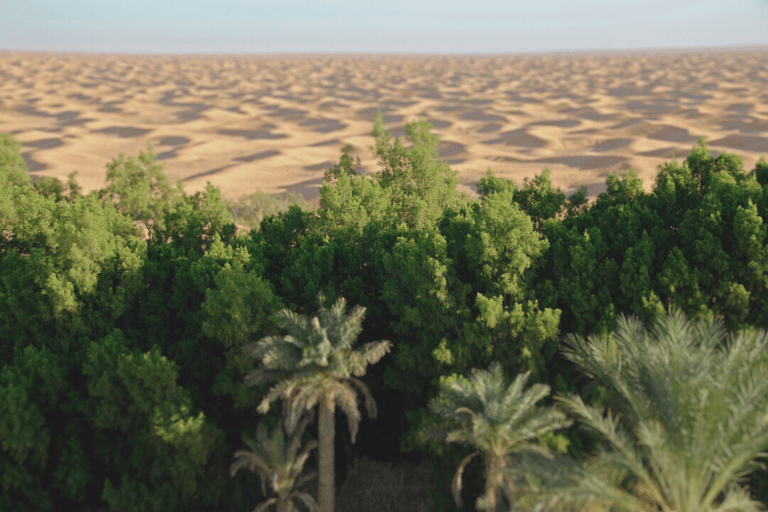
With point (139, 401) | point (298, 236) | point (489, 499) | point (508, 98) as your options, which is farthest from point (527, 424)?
point (508, 98)

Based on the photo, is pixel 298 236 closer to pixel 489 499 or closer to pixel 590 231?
pixel 590 231

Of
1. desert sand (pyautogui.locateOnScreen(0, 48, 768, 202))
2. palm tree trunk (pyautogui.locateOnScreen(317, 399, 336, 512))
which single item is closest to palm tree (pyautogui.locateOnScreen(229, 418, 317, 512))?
palm tree trunk (pyautogui.locateOnScreen(317, 399, 336, 512))

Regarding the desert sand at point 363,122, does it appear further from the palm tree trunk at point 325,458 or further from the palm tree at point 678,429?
the palm tree at point 678,429

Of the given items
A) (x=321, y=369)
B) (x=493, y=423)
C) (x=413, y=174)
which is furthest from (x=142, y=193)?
(x=493, y=423)

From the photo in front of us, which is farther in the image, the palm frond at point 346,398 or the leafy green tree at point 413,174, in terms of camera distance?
the leafy green tree at point 413,174

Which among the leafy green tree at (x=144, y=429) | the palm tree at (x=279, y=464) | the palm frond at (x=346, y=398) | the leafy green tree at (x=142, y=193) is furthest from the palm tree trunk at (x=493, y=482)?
the leafy green tree at (x=142, y=193)

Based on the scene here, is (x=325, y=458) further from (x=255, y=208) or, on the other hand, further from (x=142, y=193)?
(x=255, y=208)
